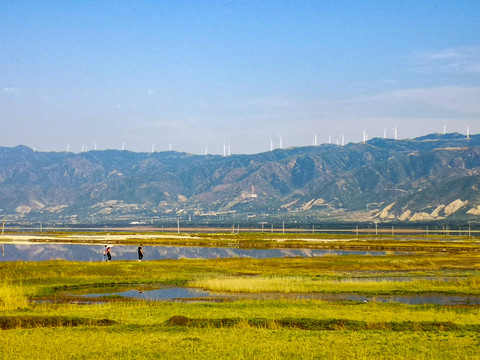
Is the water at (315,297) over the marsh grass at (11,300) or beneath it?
beneath

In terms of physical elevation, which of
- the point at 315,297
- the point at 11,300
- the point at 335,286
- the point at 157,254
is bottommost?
the point at 157,254

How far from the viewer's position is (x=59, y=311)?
36.6m

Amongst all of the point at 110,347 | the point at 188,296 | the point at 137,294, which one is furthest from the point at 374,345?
the point at 137,294

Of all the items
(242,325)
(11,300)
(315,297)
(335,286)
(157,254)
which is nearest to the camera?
(242,325)

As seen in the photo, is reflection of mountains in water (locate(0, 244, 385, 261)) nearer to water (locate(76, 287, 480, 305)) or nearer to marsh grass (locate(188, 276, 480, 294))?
marsh grass (locate(188, 276, 480, 294))

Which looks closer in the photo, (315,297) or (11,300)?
(11,300)

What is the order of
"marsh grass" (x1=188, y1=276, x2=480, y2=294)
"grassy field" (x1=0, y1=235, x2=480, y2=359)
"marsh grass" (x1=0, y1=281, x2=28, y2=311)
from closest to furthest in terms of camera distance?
"grassy field" (x1=0, y1=235, x2=480, y2=359), "marsh grass" (x1=0, y1=281, x2=28, y2=311), "marsh grass" (x1=188, y1=276, x2=480, y2=294)

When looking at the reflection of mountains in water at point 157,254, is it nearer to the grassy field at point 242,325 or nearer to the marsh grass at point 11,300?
the grassy field at point 242,325

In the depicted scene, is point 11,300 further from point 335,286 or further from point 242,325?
point 335,286

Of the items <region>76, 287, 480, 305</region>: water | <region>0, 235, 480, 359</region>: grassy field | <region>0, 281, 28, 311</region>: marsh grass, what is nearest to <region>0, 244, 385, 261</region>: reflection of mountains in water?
<region>0, 235, 480, 359</region>: grassy field

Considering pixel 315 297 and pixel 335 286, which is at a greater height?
pixel 315 297

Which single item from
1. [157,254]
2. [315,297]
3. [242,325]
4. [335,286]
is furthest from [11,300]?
[157,254]

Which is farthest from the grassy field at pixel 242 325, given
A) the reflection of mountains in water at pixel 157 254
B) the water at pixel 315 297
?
the reflection of mountains in water at pixel 157 254

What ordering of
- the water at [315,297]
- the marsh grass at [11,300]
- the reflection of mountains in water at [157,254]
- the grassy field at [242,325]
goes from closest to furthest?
the grassy field at [242,325] < the marsh grass at [11,300] < the water at [315,297] < the reflection of mountains in water at [157,254]
